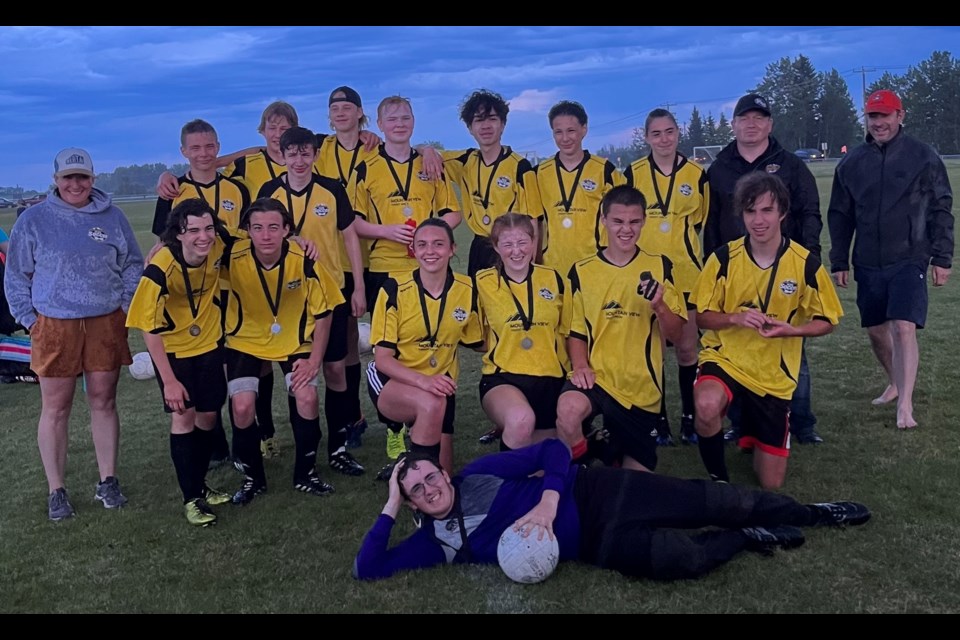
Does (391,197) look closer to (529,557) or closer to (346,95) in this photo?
(346,95)

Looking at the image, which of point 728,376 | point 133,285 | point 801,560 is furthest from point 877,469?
point 133,285

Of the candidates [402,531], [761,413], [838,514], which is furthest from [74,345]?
[838,514]

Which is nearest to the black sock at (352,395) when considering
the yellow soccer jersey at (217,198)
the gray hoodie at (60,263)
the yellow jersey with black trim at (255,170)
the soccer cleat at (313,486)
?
the soccer cleat at (313,486)

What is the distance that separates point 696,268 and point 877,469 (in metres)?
1.58

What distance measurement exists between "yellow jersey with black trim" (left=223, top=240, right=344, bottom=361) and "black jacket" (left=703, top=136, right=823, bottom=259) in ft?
8.19

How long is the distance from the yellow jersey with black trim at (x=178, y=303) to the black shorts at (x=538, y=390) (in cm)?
162

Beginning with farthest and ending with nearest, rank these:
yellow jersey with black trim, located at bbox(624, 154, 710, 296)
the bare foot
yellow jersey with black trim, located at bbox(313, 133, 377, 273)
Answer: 1. the bare foot
2. yellow jersey with black trim, located at bbox(313, 133, 377, 273)
3. yellow jersey with black trim, located at bbox(624, 154, 710, 296)

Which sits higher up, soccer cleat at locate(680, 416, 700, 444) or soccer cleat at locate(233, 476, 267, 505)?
soccer cleat at locate(680, 416, 700, 444)

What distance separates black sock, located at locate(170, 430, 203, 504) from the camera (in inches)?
173

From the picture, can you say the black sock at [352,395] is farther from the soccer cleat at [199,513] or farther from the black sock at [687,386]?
the black sock at [687,386]

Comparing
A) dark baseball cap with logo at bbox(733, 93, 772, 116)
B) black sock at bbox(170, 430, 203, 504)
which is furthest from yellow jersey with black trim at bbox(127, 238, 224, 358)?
dark baseball cap with logo at bbox(733, 93, 772, 116)

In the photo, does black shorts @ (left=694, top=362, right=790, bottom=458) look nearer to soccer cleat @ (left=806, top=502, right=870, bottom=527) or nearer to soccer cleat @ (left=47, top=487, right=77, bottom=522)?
soccer cleat @ (left=806, top=502, right=870, bottom=527)

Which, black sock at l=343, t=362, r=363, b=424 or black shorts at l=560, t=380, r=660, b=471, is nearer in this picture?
black shorts at l=560, t=380, r=660, b=471

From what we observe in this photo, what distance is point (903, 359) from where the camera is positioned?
524 cm
